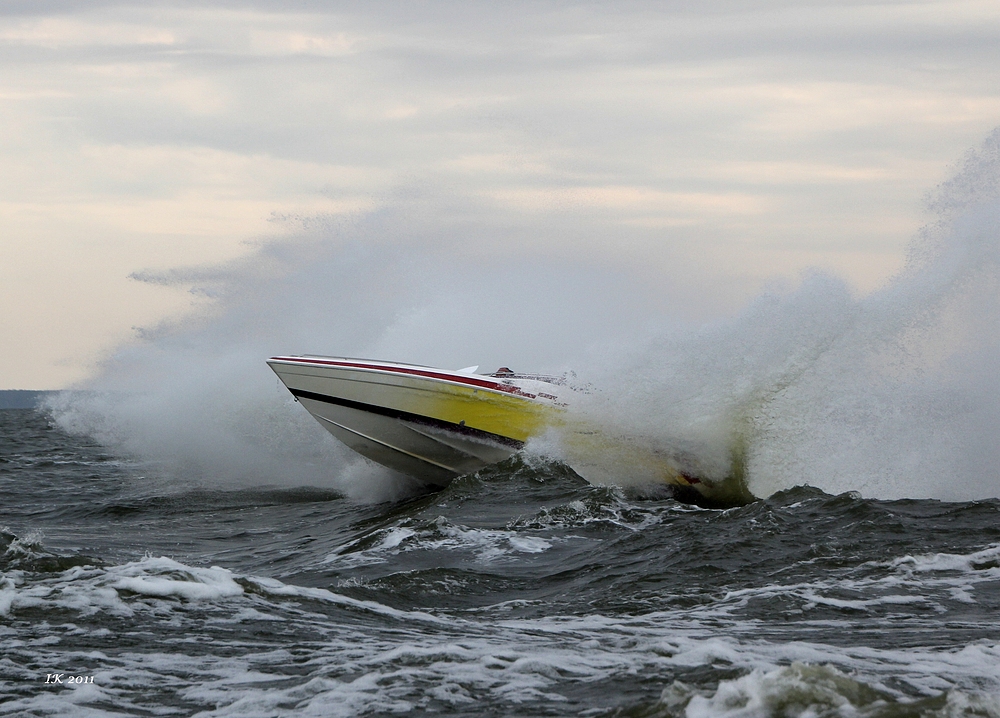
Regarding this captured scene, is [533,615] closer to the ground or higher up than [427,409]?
closer to the ground

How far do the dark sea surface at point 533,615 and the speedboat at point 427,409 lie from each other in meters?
2.07

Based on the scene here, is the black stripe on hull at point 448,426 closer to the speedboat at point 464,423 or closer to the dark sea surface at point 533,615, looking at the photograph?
the speedboat at point 464,423

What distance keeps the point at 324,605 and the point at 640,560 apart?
314 centimetres

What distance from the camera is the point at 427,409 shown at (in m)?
14.4

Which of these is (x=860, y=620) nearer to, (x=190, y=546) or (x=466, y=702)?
(x=466, y=702)

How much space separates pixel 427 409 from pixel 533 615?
7.25 m

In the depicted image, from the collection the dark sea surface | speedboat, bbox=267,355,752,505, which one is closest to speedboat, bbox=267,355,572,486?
speedboat, bbox=267,355,752,505

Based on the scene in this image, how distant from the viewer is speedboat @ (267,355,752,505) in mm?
14086

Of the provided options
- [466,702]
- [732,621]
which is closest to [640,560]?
[732,621]

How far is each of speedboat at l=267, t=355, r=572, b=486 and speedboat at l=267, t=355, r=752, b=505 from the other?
15 mm

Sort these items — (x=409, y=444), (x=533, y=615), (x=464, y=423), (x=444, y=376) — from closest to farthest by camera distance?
(x=533, y=615) < (x=464, y=423) < (x=444, y=376) < (x=409, y=444)

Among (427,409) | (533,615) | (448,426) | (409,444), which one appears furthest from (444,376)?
(533,615)

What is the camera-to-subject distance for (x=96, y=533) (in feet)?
41.2

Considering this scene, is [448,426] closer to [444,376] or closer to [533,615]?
[444,376]
